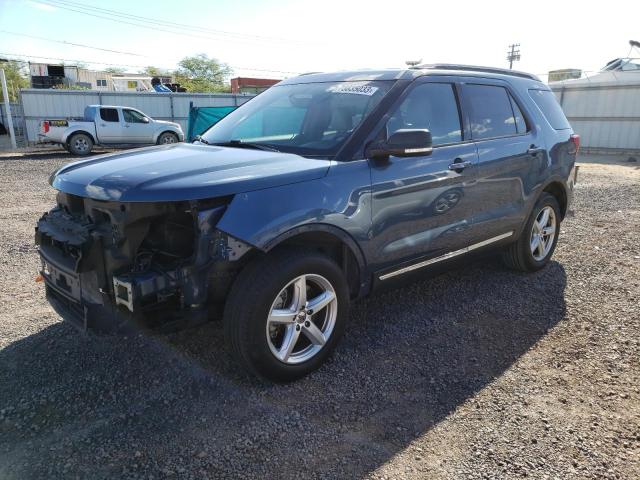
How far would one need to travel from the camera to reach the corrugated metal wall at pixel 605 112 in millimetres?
18422

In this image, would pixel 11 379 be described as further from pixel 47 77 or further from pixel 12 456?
pixel 47 77

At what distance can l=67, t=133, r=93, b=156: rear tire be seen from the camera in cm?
1689

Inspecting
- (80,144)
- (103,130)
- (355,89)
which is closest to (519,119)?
(355,89)

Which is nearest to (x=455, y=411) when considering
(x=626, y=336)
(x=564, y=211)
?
(x=626, y=336)

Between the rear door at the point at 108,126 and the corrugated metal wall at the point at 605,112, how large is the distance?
16760 millimetres

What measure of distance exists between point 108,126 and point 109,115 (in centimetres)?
40

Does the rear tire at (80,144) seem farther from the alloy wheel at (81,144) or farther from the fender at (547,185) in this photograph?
the fender at (547,185)

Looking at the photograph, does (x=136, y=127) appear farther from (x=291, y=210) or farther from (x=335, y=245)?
(x=291, y=210)

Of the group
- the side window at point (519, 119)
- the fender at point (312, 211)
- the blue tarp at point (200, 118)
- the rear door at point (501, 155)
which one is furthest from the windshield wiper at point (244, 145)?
the blue tarp at point (200, 118)

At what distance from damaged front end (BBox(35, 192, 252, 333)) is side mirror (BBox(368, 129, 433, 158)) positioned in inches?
43.6

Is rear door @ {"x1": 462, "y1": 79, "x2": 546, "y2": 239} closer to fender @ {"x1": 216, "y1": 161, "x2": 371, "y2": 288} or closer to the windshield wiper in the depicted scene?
fender @ {"x1": 216, "y1": 161, "x2": 371, "y2": 288}

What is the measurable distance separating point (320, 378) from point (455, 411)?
0.84 metres

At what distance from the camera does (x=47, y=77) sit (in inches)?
1176

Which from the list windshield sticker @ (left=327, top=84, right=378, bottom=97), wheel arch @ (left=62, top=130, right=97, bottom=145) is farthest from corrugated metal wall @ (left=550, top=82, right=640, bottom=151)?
windshield sticker @ (left=327, top=84, right=378, bottom=97)
